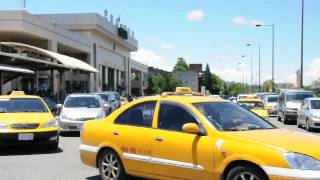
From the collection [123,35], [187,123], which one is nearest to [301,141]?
[187,123]

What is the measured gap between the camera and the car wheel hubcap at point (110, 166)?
8.84 meters

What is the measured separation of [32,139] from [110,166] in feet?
16.0

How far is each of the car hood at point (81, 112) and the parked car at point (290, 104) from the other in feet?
37.8

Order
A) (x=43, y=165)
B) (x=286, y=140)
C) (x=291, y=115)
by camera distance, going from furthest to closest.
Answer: (x=291, y=115), (x=43, y=165), (x=286, y=140)

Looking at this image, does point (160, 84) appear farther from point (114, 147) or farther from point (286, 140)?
point (286, 140)

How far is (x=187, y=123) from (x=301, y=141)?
1.59m

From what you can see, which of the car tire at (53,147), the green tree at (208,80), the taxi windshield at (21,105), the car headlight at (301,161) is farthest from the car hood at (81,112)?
the green tree at (208,80)

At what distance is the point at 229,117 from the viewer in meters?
7.98

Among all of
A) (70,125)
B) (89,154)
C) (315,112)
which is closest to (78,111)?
(70,125)

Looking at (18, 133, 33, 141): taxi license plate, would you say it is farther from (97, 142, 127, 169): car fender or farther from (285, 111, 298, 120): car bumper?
(285, 111, 298, 120): car bumper

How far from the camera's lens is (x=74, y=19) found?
237 feet

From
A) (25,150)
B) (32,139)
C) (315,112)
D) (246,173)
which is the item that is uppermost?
(246,173)

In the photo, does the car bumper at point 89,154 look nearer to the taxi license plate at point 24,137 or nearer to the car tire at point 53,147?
the taxi license plate at point 24,137

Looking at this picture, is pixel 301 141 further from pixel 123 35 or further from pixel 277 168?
pixel 123 35
